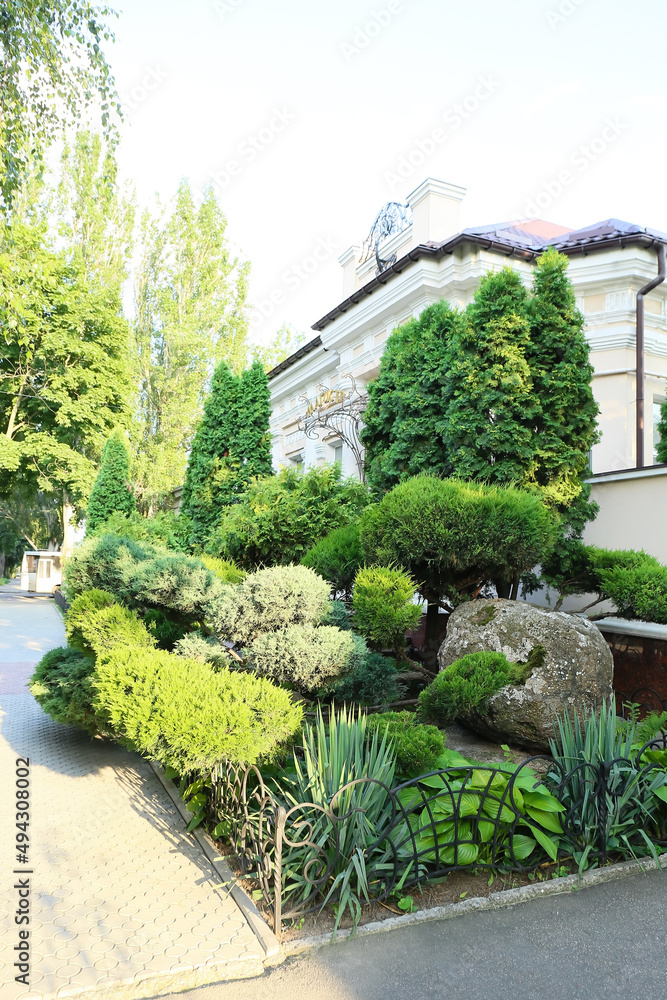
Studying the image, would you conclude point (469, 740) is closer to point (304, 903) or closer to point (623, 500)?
point (304, 903)

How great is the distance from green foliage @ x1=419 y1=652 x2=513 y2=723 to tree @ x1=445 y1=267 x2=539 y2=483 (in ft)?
7.52

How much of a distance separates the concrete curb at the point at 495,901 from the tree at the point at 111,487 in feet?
63.1

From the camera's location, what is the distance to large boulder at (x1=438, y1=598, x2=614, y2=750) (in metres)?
4.65

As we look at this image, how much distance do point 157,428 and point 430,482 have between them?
20099 millimetres

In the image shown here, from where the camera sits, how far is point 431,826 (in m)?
3.41

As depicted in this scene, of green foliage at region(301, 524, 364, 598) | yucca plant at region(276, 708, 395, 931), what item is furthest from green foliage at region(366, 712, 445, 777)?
green foliage at region(301, 524, 364, 598)

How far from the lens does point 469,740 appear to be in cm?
518

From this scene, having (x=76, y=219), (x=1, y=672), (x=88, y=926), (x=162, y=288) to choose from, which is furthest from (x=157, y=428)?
(x=88, y=926)

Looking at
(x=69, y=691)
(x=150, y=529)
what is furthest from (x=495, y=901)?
(x=150, y=529)

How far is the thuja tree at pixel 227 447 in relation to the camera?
11.3m

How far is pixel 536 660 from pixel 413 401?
3.62 metres

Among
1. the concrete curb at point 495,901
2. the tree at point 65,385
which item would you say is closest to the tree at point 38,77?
the concrete curb at point 495,901

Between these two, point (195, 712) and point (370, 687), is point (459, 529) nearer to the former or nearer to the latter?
point (370, 687)

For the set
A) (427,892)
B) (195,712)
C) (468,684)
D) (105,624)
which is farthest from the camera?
(105,624)
